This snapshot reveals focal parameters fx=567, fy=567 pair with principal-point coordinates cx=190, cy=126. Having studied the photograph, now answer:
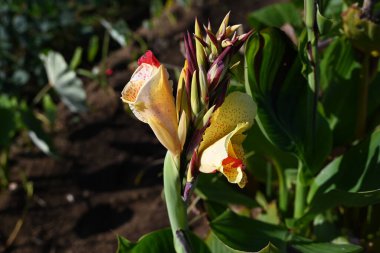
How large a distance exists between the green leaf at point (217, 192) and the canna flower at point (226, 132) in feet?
1.63

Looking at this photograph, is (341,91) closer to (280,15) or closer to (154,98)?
(280,15)

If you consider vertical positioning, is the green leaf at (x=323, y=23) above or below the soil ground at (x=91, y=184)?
above

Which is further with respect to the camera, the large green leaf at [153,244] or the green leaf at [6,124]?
the green leaf at [6,124]

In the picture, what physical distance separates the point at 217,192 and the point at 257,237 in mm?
211

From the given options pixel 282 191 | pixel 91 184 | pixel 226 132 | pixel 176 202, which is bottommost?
pixel 91 184

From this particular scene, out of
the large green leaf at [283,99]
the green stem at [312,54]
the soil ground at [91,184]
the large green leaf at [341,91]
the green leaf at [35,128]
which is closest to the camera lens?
the green stem at [312,54]

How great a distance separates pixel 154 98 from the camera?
0.76 m

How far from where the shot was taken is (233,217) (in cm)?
115

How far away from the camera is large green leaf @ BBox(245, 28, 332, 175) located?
1136mm

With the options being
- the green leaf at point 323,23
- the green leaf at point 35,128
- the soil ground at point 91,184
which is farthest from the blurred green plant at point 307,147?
the green leaf at point 35,128

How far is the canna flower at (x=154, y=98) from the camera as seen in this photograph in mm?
750

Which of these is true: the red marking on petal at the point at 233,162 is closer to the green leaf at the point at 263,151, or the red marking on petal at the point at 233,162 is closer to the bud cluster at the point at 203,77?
the bud cluster at the point at 203,77

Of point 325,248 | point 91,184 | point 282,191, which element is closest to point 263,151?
point 282,191

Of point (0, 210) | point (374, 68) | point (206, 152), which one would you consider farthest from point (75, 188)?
point (206, 152)
